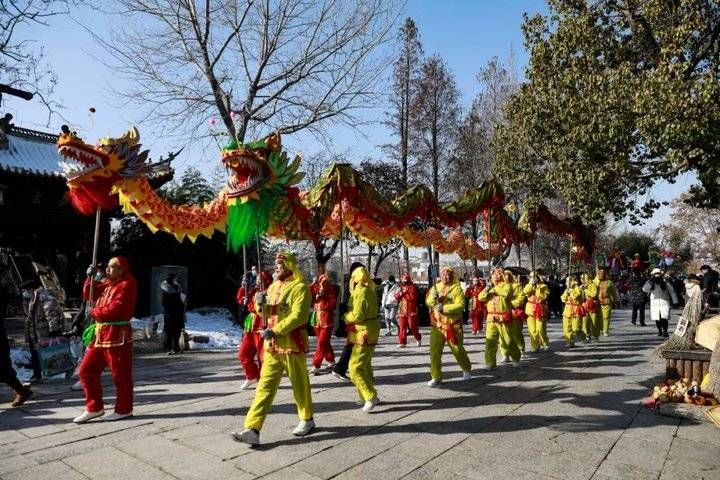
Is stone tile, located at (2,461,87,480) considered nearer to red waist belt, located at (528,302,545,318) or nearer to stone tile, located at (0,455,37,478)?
stone tile, located at (0,455,37,478)

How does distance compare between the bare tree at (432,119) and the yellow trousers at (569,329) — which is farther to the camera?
the bare tree at (432,119)

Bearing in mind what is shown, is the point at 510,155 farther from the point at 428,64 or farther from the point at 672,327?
the point at 428,64

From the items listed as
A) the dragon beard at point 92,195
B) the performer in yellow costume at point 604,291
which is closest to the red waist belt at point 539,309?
the performer in yellow costume at point 604,291

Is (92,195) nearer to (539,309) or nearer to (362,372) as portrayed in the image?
(362,372)

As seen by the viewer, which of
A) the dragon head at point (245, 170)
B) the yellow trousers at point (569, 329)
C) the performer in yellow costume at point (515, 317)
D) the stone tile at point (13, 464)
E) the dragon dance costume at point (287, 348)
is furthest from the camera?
the yellow trousers at point (569, 329)

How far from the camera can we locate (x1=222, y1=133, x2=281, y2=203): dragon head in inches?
212

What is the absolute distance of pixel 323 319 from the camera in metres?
8.19

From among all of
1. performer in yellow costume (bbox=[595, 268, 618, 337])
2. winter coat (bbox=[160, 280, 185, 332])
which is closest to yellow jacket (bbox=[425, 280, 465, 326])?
winter coat (bbox=[160, 280, 185, 332])

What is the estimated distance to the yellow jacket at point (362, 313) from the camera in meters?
6.10

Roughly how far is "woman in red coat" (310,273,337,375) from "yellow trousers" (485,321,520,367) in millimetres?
2568

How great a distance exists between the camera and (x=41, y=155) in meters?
14.2

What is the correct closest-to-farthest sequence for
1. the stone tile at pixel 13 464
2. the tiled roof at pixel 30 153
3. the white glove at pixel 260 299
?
the stone tile at pixel 13 464 → the white glove at pixel 260 299 → the tiled roof at pixel 30 153

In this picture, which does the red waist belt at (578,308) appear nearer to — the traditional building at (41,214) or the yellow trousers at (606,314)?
the yellow trousers at (606,314)

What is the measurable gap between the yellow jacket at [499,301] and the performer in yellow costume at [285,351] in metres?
4.50
